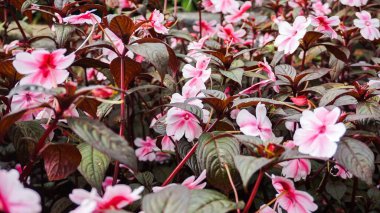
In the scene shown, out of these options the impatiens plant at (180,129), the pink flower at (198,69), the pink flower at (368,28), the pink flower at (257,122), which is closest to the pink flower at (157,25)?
the impatiens plant at (180,129)

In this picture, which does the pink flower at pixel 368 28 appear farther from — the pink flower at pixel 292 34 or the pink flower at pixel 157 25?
the pink flower at pixel 157 25

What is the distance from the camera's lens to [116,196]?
2.26 ft

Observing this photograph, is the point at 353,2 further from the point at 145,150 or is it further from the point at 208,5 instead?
Result: the point at 145,150

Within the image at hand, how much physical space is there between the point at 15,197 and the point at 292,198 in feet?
1.70

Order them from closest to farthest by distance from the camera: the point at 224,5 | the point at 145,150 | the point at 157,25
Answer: the point at 157,25 < the point at 145,150 < the point at 224,5

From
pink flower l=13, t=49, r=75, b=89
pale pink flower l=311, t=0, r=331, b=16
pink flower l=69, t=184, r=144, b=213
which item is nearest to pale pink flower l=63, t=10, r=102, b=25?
pink flower l=13, t=49, r=75, b=89

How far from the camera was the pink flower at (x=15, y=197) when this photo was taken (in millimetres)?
595

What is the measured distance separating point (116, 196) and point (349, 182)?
0.97 meters

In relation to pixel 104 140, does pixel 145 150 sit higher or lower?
lower

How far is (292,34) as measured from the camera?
1283 millimetres

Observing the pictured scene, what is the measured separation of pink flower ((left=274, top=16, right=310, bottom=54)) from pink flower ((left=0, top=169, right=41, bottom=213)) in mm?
853

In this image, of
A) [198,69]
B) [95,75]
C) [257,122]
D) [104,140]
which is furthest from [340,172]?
[95,75]

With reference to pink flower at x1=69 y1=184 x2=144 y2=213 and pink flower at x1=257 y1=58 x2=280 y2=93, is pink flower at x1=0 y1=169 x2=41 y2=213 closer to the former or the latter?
pink flower at x1=69 y1=184 x2=144 y2=213

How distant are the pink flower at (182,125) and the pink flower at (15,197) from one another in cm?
44
